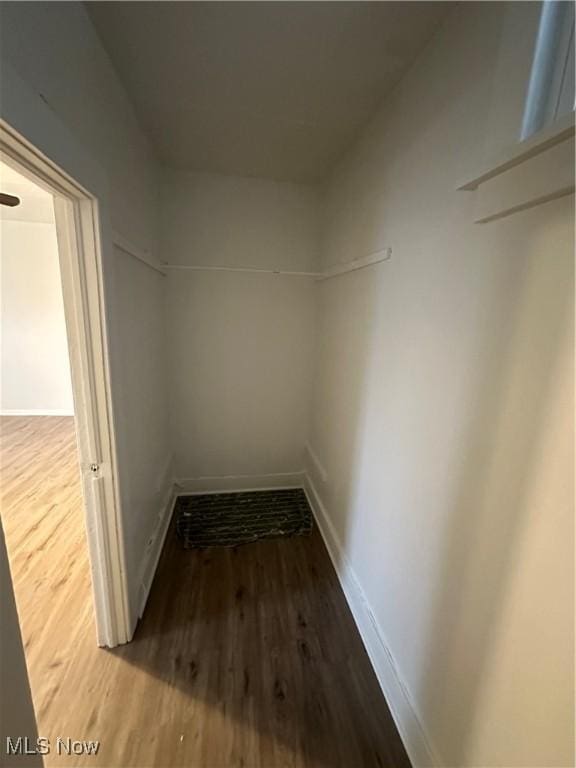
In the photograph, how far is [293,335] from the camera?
8.76 ft

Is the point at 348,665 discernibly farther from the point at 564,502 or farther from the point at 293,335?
the point at 293,335

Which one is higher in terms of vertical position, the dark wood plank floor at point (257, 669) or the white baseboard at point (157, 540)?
the white baseboard at point (157, 540)

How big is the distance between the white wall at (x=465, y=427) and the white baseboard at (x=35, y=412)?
441 centimetres

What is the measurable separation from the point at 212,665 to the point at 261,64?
2.45 m

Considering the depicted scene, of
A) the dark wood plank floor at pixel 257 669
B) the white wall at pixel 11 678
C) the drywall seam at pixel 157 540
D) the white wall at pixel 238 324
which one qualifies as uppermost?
the white wall at pixel 238 324

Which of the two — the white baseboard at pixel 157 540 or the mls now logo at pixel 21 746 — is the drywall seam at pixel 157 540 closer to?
the white baseboard at pixel 157 540

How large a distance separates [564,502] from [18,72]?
1.45 metres

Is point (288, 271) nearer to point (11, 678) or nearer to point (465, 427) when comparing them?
point (465, 427)

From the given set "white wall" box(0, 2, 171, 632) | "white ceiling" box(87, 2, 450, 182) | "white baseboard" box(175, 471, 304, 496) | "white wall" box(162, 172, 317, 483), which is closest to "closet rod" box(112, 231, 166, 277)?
"white wall" box(0, 2, 171, 632)

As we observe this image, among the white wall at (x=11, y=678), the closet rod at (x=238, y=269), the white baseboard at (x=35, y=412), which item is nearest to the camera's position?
the white wall at (x=11, y=678)

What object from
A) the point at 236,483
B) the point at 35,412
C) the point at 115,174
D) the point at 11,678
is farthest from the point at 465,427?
the point at 35,412

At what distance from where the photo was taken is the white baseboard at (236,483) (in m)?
2.79

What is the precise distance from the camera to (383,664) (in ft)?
4.81

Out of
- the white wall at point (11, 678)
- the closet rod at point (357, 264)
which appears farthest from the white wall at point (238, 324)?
the white wall at point (11, 678)
